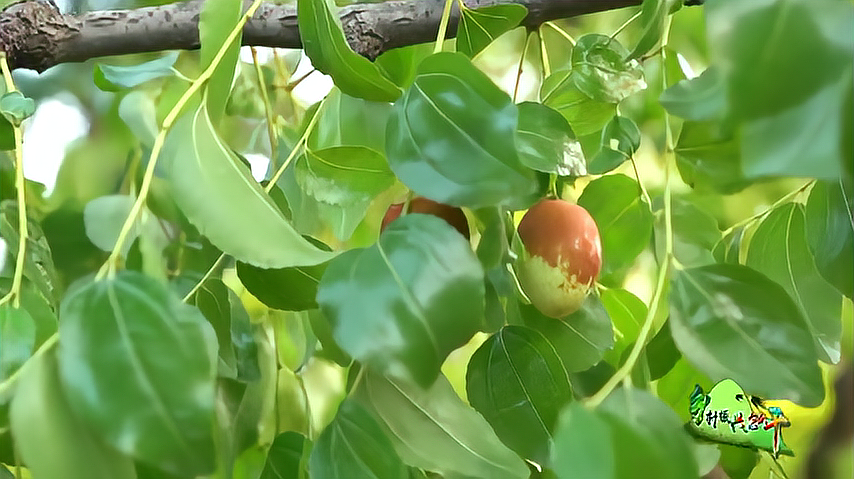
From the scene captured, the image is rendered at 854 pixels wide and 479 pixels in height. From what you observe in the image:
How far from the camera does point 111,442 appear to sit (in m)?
0.18

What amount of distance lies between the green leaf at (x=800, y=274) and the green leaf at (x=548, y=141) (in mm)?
133

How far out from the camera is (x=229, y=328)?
348 mm

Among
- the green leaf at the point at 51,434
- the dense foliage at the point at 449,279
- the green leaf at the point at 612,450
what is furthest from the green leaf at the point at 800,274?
the green leaf at the point at 51,434

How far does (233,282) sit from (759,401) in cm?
46

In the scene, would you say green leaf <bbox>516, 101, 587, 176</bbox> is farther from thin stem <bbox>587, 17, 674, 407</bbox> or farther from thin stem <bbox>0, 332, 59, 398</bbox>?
thin stem <bbox>0, 332, 59, 398</bbox>

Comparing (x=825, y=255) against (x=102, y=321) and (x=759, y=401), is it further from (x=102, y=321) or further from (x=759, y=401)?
(x=102, y=321)

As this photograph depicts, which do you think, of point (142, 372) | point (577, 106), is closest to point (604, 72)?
point (577, 106)

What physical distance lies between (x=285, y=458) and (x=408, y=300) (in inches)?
5.8

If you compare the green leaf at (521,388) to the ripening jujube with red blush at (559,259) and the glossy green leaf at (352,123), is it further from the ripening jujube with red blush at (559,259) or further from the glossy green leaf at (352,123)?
the glossy green leaf at (352,123)

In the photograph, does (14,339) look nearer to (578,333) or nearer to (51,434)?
(51,434)

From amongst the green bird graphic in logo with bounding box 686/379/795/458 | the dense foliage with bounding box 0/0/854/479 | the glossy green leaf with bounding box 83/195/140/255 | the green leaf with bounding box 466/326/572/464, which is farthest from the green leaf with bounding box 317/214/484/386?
the glossy green leaf with bounding box 83/195/140/255

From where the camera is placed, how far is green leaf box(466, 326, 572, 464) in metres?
0.31

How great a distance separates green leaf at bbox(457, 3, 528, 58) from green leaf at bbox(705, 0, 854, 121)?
0.18 m

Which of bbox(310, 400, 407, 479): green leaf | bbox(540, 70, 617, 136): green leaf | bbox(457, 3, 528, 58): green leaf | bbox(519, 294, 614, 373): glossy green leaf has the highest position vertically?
bbox(457, 3, 528, 58): green leaf
